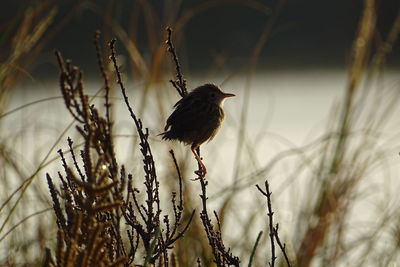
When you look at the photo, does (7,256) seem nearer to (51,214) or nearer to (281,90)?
(51,214)

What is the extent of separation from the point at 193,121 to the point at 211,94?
0.38m

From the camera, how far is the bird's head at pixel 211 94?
4011 millimetres

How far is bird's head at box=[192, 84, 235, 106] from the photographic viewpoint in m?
4.01

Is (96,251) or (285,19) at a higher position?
(285,19)

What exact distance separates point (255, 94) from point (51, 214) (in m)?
10.5

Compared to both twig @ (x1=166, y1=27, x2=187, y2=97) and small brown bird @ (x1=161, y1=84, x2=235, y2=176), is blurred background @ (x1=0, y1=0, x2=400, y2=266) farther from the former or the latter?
twig @ (x1=166, y1=27, x2=187, y2=97)

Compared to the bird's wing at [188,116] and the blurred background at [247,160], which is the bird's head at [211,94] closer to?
the bird's wing at [188,116]

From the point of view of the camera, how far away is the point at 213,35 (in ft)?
57.3

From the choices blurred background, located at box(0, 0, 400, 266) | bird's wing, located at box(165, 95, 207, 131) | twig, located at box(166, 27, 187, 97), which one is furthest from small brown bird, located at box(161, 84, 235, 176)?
twig, located at box(166, 27, 187, 97)

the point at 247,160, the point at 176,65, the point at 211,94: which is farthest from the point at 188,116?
the point at 247,160

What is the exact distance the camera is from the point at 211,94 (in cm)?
412

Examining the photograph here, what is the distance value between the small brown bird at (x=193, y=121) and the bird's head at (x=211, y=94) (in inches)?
1.6

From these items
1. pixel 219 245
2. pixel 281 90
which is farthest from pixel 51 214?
pixel 281 90

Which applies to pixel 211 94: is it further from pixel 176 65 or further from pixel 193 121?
pixel 176 65
